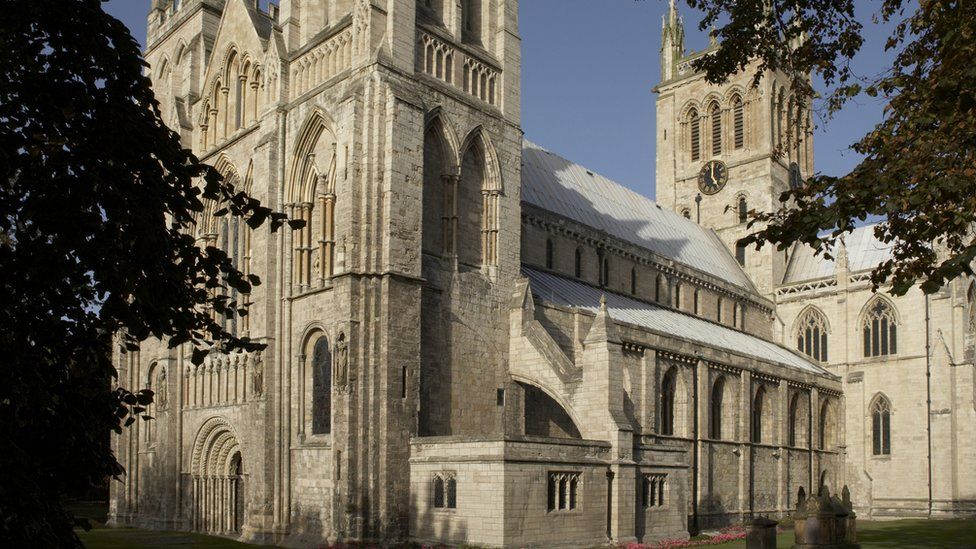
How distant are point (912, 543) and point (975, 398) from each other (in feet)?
74.6

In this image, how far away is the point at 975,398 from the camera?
174 ft

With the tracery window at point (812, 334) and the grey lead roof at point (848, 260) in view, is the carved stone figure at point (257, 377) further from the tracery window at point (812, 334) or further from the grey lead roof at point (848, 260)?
the grey lead roof at point (848, 260)

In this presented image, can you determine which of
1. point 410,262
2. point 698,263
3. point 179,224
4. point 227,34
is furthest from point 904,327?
point 179,224

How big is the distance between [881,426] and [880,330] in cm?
554

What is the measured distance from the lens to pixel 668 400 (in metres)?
41.2

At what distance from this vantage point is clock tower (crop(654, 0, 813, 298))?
6419cm

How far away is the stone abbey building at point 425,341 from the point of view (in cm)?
3003

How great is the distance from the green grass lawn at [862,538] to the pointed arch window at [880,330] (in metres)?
13.1

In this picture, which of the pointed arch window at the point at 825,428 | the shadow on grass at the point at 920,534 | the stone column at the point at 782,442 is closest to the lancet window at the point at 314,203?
the shadow on grass at the point at 920,534

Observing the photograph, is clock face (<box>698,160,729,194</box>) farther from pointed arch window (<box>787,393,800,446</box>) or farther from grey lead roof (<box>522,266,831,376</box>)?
pointed arch window (<box>787,393,800,446</box>)

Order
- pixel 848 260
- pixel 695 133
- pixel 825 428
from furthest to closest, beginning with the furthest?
1. pixel 695 133
2. pixel 848 260
3. pixel 825 428

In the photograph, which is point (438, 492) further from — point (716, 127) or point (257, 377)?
point (716, 127)

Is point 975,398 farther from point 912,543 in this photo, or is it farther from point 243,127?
point 243,127

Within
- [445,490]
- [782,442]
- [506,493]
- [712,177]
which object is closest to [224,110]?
[445,490]
